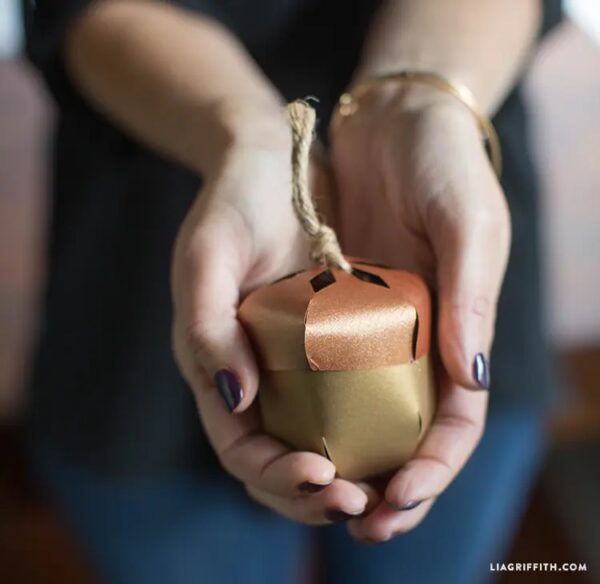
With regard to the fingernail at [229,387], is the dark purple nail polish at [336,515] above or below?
below

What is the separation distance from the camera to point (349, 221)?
294 millimetres

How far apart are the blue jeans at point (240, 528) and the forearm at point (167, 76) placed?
19 cm

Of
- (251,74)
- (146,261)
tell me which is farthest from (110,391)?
(251,74)

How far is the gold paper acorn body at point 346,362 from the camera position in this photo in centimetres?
23

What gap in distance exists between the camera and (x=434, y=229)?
0.27 m

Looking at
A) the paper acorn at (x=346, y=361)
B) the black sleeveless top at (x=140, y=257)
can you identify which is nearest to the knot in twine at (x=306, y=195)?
the paper acorn at (x=346, y=361)

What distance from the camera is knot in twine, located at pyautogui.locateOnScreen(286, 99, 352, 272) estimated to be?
0.23 meters

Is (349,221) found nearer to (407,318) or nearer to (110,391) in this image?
(407,318)

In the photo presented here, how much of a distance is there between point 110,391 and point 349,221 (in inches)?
6.8

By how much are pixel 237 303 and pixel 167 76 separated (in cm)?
13

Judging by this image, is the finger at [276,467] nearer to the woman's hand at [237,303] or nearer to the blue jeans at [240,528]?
the woman's hand at [237,303]

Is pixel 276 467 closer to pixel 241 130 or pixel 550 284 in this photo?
pixel 241 130

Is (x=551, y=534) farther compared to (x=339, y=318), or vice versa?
(x=551, y=534)

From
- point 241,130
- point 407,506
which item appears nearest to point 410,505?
point 407,506
